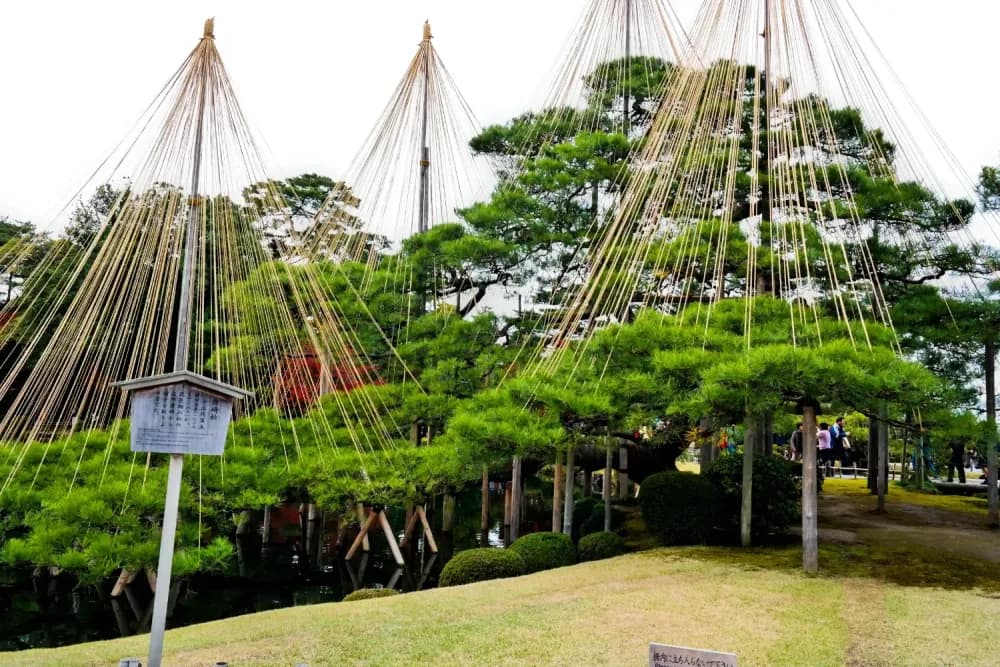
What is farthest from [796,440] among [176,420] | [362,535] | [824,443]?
[176,420]

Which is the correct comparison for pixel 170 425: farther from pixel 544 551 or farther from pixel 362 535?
pixel 362 535

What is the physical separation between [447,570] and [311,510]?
305 inches

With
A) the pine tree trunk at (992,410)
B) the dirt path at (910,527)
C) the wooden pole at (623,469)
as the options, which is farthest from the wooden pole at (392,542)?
the pine tree trunk at (992,410)

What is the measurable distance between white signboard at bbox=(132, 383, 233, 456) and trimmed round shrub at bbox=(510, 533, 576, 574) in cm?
544

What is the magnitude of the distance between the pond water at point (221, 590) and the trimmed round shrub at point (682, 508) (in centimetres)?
388

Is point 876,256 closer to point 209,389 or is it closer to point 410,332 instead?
point 410,332

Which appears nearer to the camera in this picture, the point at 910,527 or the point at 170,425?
the point at 170,425

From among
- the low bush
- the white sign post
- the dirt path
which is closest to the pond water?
the low bush

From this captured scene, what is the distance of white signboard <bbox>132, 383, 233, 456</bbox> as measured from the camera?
4.62 metres

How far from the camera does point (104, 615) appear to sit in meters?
8.75

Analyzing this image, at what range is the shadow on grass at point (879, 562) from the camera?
24.4 feet

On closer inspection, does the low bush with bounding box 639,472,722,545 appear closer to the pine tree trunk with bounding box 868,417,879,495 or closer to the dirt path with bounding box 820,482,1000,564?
the dirt path with bounding box 820,482,1000,564

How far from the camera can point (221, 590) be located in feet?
34.4

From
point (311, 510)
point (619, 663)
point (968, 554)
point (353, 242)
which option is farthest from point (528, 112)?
point (619, 663)
